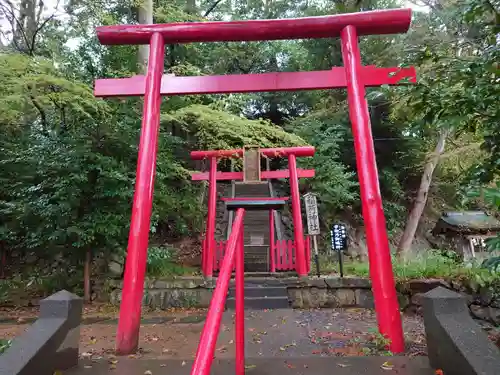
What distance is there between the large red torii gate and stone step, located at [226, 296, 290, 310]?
356 centimetres

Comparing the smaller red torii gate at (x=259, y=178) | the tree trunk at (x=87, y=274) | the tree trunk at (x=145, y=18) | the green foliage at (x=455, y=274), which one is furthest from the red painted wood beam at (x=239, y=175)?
the green foliage at (x=455, y=274)

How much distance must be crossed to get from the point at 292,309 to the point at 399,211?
958 cm

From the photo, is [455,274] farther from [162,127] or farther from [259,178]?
[162,127]

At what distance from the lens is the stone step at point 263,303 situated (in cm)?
707

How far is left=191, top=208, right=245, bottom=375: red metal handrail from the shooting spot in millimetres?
1493

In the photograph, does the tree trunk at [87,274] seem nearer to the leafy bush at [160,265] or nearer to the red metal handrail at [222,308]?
the leafy bush at [160,265]

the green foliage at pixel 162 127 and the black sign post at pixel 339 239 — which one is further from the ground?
the green foliage at pixel 162 127

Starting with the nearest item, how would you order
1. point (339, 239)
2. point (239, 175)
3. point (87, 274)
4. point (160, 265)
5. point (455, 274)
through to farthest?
point (455, 274)
point (87, 274)
point (339, 239)
point (160, 265)
point (239, 175)

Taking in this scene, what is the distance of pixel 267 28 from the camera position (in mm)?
4598

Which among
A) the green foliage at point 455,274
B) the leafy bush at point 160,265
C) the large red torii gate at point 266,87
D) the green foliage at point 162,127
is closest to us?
the green foliage at point 162,127

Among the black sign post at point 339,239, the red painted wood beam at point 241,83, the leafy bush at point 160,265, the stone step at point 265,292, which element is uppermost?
the red painted wood beam at point 241,83

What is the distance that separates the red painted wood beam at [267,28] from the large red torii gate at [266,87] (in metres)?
0.01

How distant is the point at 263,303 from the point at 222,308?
18.4 ft

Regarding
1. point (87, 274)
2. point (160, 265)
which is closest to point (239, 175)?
point (160, 265)
